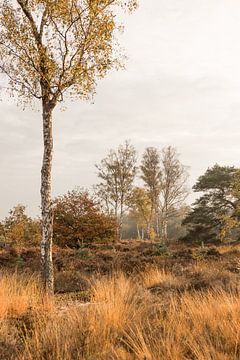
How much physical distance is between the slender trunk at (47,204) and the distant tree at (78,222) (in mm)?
14298

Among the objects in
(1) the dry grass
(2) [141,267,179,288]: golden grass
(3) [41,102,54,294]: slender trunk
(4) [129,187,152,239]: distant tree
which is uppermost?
(4) [129,187,152,239]: distant tree

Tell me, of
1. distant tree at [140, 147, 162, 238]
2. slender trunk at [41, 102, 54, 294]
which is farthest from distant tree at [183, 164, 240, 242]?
slender trunk at [41, 102, 54, 294]

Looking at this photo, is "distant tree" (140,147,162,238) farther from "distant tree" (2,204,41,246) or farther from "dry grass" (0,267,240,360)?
"dry grass" (0,267,240,360)

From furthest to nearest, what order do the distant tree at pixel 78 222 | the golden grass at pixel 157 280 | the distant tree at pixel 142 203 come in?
the distant tree at pixel 142 203 → the distant tree at pixel 78 222 → the golden grass at pixel 157 280

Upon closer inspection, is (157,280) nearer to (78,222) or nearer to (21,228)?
(78,222)

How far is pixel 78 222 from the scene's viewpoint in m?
23.3

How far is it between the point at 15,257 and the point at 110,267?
4.59 m

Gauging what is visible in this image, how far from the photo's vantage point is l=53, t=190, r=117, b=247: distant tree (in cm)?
2297

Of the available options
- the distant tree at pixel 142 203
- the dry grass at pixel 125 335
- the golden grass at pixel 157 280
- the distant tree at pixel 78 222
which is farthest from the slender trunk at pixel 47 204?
the distant tree at pixel 142 203

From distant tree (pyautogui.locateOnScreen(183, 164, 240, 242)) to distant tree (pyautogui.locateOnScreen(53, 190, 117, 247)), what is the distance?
9293 mm

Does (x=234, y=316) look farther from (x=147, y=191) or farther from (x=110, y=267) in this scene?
(x=147, y=191)

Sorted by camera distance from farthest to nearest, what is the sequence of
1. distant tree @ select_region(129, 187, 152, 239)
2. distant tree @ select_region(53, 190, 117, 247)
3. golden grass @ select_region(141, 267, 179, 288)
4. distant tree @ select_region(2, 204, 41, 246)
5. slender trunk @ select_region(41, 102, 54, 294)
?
distant tree @ select_region(129, 187, 152, 239)
distant tree @ select_region(2, 204, 41, 246)
distant tree @ select_region(53, 190, 117, 247)
golden grass @ select_region(141, 267, 179, 288)
slender trunk @ select_region(41, 102, 54, 294)

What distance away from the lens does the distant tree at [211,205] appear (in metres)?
30.7

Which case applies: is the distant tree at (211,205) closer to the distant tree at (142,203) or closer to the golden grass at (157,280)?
the distant tree at (142,203)
